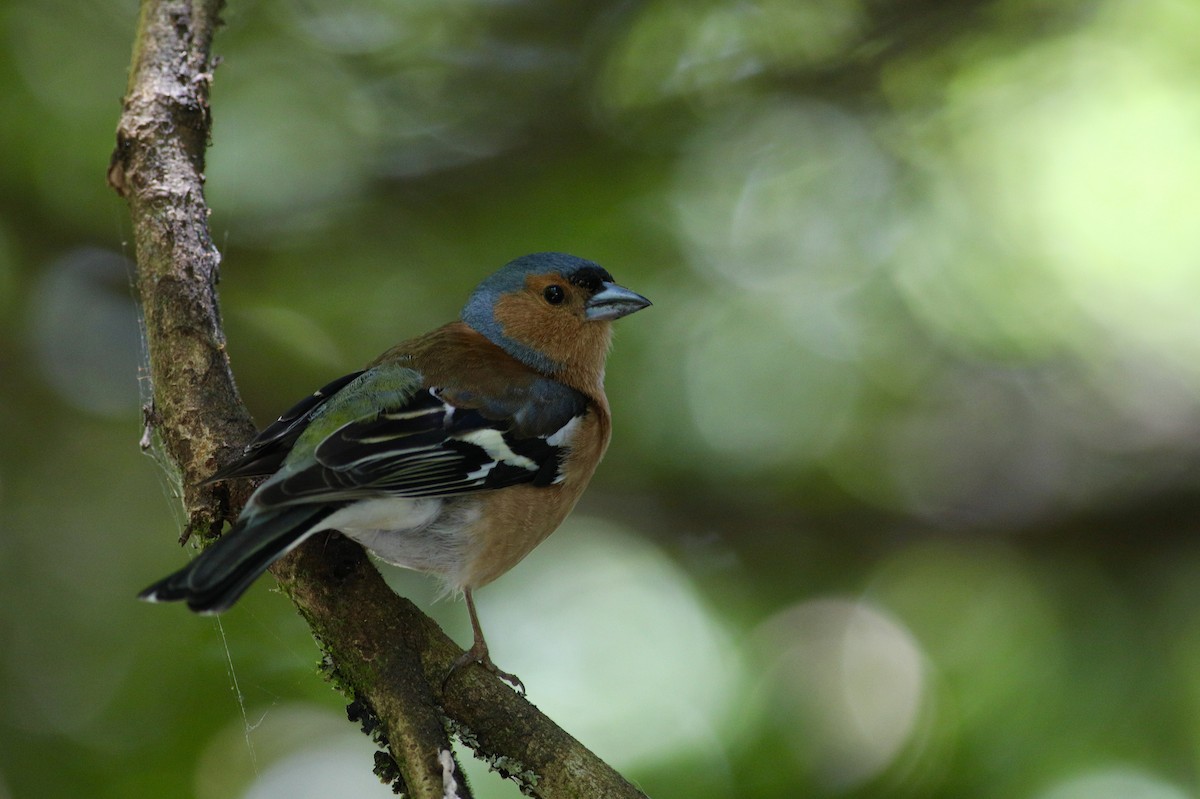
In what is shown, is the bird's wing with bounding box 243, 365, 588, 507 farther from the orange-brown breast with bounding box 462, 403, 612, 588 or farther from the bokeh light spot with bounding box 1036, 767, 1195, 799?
the bokeh light spot with bounding box 1036, 767, 1195, 799

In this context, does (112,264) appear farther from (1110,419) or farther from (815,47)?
(1110,419)

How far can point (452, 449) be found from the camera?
3285mm

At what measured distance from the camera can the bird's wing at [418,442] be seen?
9.37 feet

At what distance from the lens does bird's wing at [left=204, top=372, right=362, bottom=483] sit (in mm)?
2928

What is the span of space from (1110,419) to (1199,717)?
1546mm

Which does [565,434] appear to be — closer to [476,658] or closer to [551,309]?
[551,309]

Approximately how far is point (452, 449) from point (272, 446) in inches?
20.7

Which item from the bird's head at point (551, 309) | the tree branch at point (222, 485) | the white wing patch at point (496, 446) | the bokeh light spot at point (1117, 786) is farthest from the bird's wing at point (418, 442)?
the bokeh light spot at point (1117, 786)

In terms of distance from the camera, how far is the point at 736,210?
6035 millimetres

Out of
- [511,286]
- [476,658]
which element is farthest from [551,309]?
[476,658]

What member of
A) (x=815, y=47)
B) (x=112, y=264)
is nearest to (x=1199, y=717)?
(x=815, y=47)

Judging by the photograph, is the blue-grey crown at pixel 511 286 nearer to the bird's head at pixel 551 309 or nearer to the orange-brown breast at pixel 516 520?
the bird's head at pixel 551 309

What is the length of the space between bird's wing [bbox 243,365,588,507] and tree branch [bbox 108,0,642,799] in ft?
0.88

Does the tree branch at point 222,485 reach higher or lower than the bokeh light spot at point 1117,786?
higher
